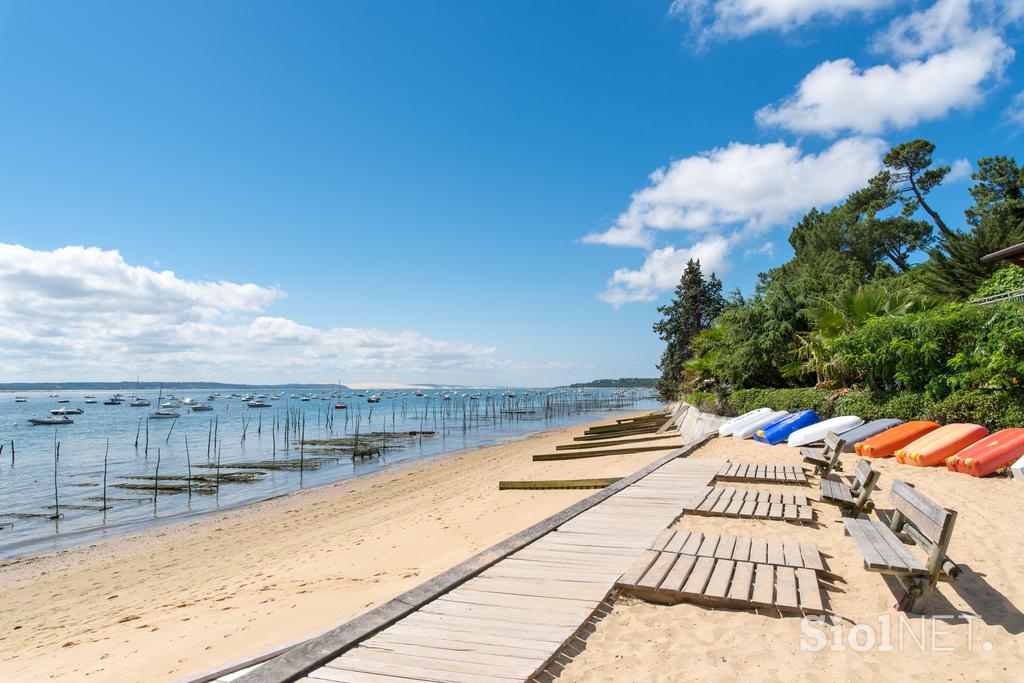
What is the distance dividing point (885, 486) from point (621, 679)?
7.15 m

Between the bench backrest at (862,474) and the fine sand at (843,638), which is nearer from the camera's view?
the fine sand at (843,638)

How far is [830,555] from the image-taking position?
4984 mm

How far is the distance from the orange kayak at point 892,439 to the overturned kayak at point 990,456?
151 cm

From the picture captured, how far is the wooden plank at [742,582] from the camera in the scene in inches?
149

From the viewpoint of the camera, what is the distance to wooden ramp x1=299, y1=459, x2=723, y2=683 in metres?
2.97

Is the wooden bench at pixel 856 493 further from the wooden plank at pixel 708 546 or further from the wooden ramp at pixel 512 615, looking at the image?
the wooden ramp at pixel 512 615

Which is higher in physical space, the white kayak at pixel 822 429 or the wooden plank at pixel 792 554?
the white kayak at pixel 822 429

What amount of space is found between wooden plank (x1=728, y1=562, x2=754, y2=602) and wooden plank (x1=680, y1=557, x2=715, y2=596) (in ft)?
0.61

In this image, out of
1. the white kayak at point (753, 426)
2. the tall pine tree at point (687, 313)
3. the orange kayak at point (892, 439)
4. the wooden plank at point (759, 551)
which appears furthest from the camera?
the tall pine tree at point (687, 313)

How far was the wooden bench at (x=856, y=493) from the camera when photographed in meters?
5.75

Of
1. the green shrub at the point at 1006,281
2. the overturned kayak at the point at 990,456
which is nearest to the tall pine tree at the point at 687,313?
the green shrub at the point at 1006,281

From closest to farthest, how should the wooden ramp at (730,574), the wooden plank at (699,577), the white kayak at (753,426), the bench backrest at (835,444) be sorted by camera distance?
the wooden ramp at (730,574)
the wooden plank at (699,577)
the bench backrest at (835,444)
the white kayak at (753,426)

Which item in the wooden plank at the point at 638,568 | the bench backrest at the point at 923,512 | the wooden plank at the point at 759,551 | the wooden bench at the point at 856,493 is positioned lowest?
the wooden plank at the point at 638,568

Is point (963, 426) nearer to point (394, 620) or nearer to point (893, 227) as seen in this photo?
point (394, 620)
